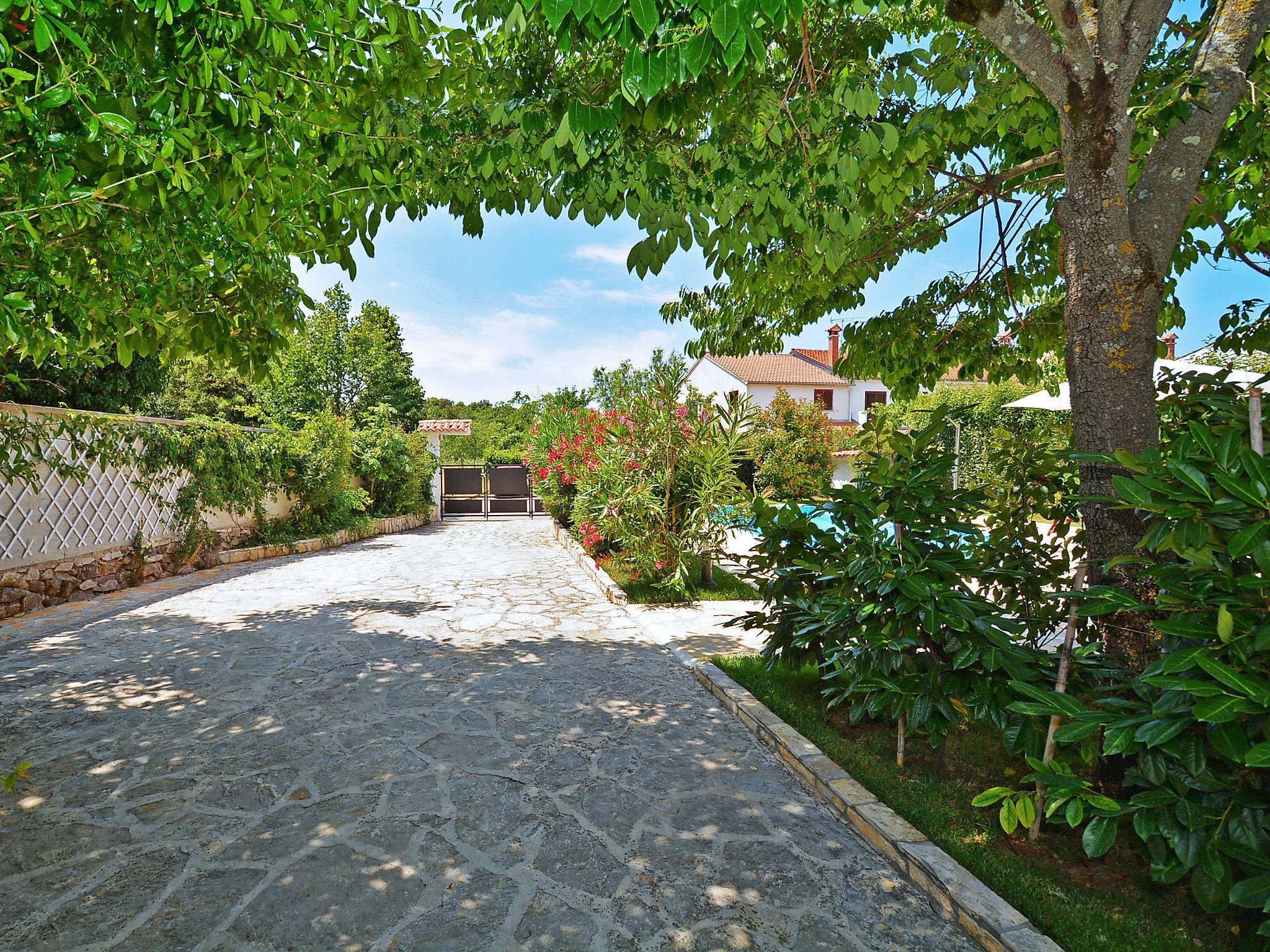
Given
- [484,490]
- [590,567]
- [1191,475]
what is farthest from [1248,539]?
[484,490]

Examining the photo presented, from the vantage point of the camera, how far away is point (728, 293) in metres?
6.83

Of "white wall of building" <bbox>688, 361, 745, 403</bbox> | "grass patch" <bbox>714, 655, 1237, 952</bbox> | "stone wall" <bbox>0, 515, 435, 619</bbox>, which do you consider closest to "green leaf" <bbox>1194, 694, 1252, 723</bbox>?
"grass patch" <bbox>714, 655, 1237, 952</bbox>

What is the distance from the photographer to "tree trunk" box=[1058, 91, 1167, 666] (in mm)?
2646

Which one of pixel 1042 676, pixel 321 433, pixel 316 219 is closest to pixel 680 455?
pixel 316 219

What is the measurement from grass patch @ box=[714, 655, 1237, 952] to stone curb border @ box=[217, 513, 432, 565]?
33.0 feet

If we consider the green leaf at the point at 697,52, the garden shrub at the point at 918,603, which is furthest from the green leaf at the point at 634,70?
the garden shrub at the point at 918,603

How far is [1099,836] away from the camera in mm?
1979

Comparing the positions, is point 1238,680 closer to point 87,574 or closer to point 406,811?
point 406,811

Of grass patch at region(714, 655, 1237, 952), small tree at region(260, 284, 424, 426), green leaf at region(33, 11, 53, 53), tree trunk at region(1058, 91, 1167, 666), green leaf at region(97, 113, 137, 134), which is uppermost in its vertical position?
small tree at region(260, 284, 424, 426)

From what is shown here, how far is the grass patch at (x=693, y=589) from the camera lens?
301 inches

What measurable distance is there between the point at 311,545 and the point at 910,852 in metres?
12.1

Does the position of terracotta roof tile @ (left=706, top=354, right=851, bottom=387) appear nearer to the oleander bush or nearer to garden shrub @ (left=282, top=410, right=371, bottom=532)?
garden shrub @ (left=282, top=410, right=371, bottom=532)

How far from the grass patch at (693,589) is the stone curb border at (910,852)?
3.52 meters

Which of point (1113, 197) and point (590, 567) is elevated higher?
point (1113, 197)
